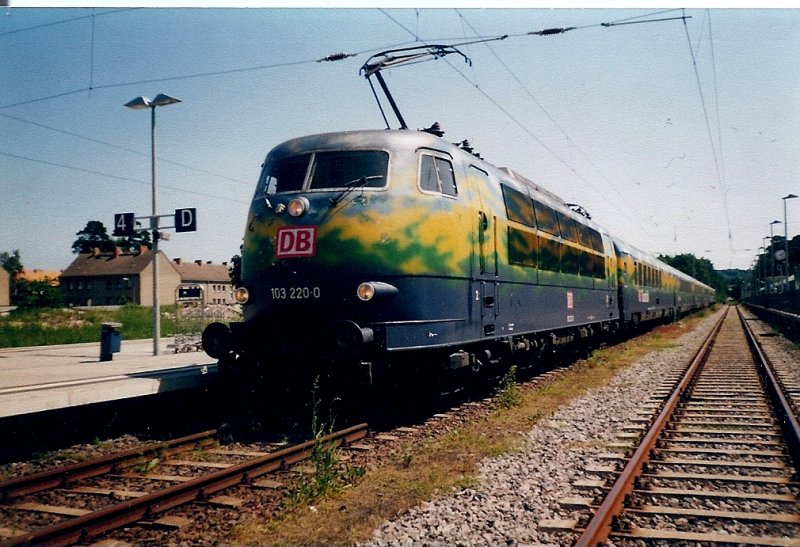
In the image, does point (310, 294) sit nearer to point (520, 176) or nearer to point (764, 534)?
Answer: point (764, 534)

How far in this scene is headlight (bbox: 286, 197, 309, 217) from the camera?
792cm

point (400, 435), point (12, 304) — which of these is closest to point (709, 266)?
point (12, 304)

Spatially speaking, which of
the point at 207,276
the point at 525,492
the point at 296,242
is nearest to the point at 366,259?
the point at 296,242

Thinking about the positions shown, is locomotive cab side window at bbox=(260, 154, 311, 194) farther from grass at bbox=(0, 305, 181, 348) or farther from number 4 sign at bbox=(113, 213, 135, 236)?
grass at bbox=(0, 305, 181, 348)

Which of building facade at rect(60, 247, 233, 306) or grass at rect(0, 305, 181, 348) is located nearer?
grass at rect(0, 305, 181, 348)

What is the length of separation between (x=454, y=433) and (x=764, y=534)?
12.4 ft

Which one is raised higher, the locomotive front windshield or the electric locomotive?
the locomotive front windshield

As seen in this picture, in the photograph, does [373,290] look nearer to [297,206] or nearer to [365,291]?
[365,291]

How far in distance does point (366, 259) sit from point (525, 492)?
126 inches

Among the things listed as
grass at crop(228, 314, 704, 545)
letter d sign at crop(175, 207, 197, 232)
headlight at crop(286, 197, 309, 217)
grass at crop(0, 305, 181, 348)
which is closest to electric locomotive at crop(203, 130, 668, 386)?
headlight at crop(286, 197, 309, 217)

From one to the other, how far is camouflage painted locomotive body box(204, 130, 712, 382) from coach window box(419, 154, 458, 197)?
2 centimetres

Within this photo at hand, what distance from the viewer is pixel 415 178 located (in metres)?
8.19

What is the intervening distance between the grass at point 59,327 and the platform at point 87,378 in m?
7.04

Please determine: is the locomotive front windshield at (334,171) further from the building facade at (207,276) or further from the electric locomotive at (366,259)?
the building facade at (207,276)
